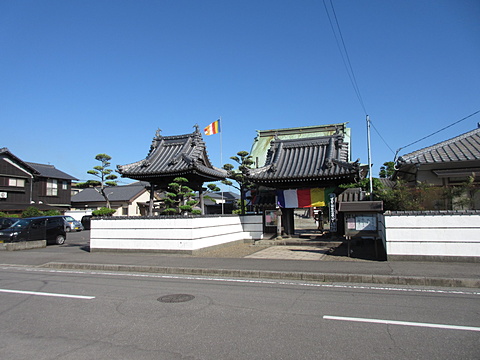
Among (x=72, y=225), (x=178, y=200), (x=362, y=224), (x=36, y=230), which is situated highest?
(x=178, y=200)

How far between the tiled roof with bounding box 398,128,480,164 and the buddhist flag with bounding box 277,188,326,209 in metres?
4.11

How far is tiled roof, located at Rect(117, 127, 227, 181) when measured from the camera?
1706 centimetres

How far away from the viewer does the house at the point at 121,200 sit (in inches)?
1666

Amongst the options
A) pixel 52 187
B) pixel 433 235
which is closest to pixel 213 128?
pixel 433 235

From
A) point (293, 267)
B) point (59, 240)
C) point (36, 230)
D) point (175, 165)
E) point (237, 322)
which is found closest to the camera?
point (237, 322)

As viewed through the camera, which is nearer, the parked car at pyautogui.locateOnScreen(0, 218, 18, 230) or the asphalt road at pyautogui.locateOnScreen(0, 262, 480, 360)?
the asphalt road at pyautogui.locateOnScreen(0, 262, 480, 360)

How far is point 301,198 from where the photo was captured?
18.0m

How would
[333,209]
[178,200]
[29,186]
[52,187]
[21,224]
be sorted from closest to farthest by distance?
[178,200]
[333,209]
[21,224]
[29,186]
[52,187]

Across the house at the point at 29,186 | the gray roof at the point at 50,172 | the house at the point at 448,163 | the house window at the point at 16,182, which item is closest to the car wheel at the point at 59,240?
the house at the point at 29,186

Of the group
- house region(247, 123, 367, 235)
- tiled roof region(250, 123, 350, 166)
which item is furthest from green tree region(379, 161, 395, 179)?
house region(247, 123, 367, 235)

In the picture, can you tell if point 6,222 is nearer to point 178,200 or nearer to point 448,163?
point 178,200

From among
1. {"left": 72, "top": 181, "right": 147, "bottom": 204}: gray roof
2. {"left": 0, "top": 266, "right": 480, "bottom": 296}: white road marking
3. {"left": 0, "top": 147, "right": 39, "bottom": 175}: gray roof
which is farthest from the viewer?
{"left": 72, "top": 181, "right": 147, "bottom": 204}: gray roof

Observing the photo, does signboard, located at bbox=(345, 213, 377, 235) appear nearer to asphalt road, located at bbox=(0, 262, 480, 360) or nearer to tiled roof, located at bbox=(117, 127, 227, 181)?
asphalt road, located at bbox=(0, 262, 480, 360)

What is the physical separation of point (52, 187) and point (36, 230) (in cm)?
2559
